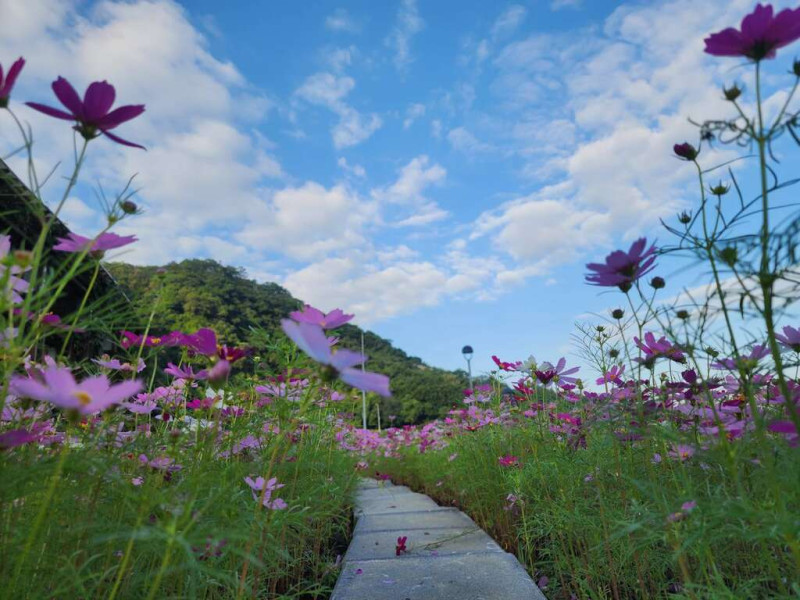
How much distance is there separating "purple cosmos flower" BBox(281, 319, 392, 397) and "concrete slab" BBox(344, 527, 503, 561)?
1881 mm

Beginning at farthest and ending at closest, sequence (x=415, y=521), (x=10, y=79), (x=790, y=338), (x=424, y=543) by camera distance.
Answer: (x=415, y=521) → (x=424, y=543) → (x=790, y=338) → (x=10, y=79)

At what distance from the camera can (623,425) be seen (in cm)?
163

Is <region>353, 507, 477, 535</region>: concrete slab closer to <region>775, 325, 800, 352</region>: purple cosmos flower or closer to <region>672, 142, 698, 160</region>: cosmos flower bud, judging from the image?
<region>775, 325, 800, 352</region>: purple cosmos flower

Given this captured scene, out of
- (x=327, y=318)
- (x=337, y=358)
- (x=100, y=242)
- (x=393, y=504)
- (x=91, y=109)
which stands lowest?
(x=393, y=504)

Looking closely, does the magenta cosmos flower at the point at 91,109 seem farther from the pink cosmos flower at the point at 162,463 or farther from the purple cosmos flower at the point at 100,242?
the pink cosmos flower at the point at 162,463

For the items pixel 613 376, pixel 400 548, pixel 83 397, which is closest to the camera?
pixel 83 397

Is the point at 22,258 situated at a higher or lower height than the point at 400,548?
higher

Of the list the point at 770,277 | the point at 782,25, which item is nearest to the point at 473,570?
the point at 770,277

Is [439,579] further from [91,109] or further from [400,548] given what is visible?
[91,109]

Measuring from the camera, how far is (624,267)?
108cm

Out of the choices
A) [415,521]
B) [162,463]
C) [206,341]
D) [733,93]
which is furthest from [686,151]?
[415,521]

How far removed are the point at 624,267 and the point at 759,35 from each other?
0.46m

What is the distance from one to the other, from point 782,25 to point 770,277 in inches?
16.9

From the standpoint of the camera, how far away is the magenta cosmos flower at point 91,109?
2.80ft
